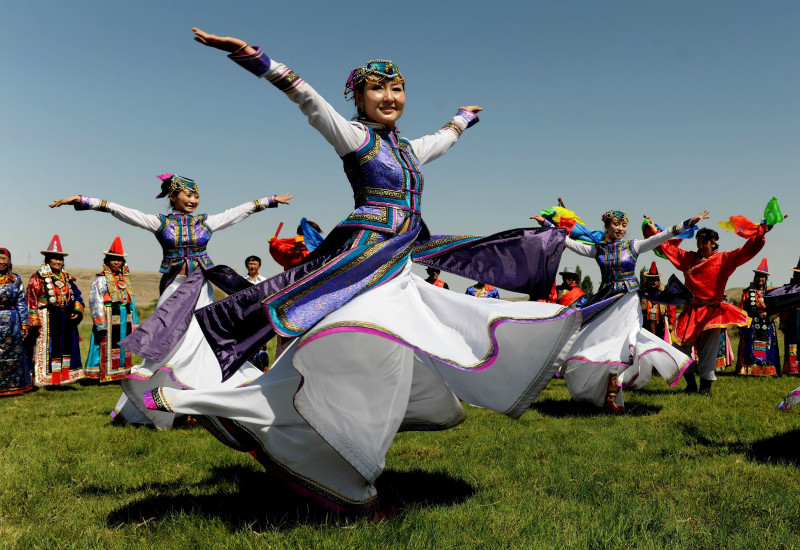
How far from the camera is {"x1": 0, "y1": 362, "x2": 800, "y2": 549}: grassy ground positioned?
292 centimetres

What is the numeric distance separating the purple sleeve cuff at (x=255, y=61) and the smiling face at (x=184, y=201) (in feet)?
11.5

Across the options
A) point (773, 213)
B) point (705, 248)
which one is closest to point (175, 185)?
point (773, 213)

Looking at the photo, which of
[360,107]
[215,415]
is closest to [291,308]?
[215,415]

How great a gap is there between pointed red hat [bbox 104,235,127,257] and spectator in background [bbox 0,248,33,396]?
141cm

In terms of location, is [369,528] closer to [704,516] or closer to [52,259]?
[704,516]

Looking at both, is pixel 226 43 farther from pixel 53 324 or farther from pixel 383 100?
pixel 53 324

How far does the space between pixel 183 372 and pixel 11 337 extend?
19.6ft

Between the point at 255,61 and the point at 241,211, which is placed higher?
the point at 255,61

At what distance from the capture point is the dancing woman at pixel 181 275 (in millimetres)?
5504

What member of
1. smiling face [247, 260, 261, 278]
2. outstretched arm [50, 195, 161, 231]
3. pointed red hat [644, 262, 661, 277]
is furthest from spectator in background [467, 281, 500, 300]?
outstretched arm [50, 195, 161, 231]

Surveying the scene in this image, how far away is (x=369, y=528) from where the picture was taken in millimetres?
2936

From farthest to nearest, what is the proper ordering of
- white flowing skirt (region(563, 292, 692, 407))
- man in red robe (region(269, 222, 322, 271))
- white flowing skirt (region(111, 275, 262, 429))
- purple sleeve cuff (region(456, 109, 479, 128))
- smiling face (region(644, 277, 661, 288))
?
smiling face (region(644, 277, 661, 288)) < man in red robe (region(269, 222, 322, 271)) < white flowing skirt (region(563, 292, 692, 407)) < white flowing skirt (region(111, 275, 262, 429)) < purple sleeve cuff (region(456, 109, 479, 128))

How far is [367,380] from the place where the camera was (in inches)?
113

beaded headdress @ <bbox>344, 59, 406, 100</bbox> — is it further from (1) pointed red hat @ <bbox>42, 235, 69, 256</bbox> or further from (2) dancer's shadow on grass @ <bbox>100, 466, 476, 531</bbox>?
(1) pointed red hat @ <bbox>42, 235, 69, 256</bbox>
